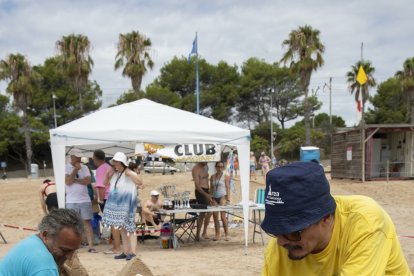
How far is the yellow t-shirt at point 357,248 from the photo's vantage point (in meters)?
1.25

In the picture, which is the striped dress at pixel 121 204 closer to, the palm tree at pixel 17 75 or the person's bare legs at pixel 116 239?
the person's bare legs at pixel 116 239

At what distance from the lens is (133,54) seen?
28.8m

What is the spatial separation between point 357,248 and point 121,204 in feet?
21.1

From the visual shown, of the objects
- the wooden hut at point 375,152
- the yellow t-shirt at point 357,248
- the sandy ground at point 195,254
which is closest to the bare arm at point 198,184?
the sandy ground at point 195,254

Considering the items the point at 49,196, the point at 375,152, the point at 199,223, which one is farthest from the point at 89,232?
the point at 375,152

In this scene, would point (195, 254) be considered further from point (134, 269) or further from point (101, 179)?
point (134, 269)

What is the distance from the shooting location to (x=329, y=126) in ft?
166

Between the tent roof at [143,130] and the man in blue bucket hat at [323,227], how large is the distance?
6.39 meters

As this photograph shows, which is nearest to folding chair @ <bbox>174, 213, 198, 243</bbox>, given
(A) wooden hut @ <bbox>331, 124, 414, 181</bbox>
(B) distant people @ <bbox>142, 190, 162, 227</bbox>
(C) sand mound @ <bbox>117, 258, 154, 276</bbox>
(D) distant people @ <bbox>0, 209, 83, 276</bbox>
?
(B) distant people @ <bbox>142, 190, 162, 227</bbox>

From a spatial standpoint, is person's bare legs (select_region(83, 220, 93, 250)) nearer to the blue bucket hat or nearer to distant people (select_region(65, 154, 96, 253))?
distant people (select_region(65, 154, 96, 253))

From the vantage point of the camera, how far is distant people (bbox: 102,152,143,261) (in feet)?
24.2

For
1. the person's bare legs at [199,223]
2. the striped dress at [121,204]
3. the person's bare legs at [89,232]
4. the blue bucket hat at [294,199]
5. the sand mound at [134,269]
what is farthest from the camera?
the person's bare legs at [199,223]

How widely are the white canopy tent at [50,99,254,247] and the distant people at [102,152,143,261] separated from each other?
0.55m

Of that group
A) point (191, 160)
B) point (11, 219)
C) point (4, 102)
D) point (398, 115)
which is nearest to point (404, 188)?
point (191, 160)
